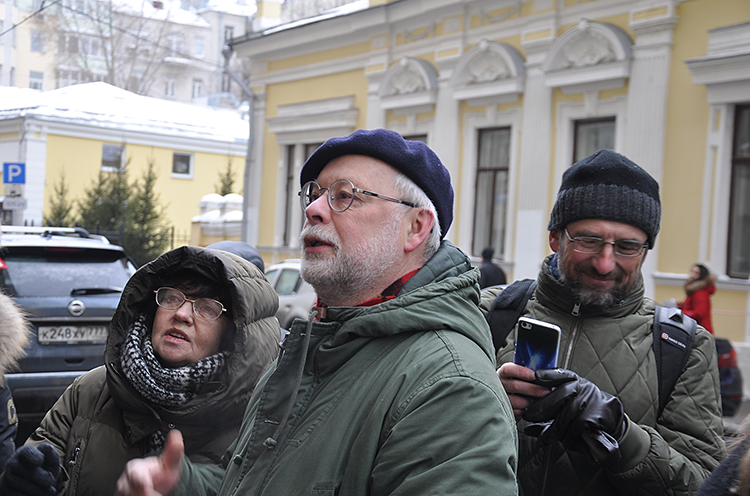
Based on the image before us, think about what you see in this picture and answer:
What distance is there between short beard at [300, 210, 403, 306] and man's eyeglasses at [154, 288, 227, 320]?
3.17 feet

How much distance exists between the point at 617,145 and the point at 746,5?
2539 mm

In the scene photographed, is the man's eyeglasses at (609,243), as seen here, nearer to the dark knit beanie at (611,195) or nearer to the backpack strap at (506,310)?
the dark knit beanie at (611,195)

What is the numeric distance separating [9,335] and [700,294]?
764 centimetres

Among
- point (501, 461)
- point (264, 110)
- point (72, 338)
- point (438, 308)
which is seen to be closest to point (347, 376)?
point (438, 308)

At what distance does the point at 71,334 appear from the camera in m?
5.66

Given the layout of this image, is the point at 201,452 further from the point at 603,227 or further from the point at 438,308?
the point at 603,227

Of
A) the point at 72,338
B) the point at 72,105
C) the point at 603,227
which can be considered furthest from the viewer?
the point at 72,105

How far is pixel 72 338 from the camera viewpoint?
566 cm

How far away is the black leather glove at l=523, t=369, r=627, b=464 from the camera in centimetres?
194

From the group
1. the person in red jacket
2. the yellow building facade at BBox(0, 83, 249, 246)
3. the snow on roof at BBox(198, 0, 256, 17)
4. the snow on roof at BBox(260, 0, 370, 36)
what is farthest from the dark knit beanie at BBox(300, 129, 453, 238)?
the snow on roof at BBox(198, 0, 256, 17)

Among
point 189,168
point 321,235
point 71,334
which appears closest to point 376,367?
point 321,235

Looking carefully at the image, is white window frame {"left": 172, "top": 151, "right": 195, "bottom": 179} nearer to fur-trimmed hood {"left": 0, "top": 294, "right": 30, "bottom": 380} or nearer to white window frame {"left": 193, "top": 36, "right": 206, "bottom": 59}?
white window frame {"left": 193, "top": 36, "right": 206, "bottom": 59}

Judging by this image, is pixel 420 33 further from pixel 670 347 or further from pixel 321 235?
pixel 321 235

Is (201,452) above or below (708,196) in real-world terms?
below
